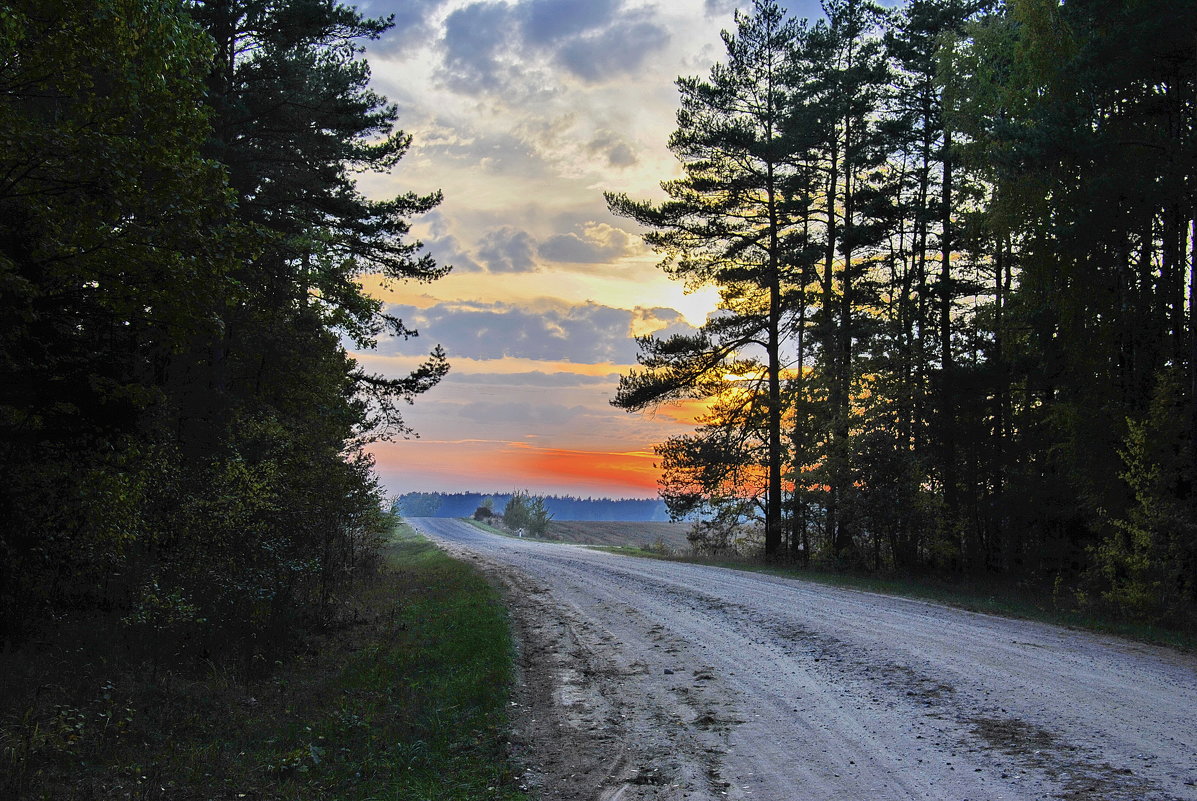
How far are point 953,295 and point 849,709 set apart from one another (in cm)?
1889

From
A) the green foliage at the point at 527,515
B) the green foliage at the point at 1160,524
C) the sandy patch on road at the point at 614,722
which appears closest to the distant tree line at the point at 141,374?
the sandy patch on road at the point at 614,722

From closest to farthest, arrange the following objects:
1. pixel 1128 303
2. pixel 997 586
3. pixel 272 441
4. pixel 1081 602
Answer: pixel 272 441, pixel 1081 602, pixel 1128 303, pixel 997 586

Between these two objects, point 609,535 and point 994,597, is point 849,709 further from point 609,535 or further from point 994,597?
point 609,535

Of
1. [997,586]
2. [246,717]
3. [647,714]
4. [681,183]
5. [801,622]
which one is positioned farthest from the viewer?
[681,183]

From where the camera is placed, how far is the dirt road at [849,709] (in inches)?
206

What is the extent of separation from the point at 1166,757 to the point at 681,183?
23541 mm

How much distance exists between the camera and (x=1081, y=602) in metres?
12.9

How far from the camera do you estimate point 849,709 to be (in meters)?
6.86

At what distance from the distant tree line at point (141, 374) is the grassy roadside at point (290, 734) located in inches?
55.6

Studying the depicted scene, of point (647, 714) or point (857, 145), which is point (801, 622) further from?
point (857, 145)

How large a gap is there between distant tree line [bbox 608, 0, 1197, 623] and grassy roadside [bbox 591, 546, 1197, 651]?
0.79 metres

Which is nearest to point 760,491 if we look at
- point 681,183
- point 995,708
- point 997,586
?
point 997,586

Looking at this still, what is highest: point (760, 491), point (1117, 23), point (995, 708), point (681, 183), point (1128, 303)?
point (681, 183)

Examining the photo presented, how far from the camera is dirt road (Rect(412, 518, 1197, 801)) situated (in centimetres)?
523
